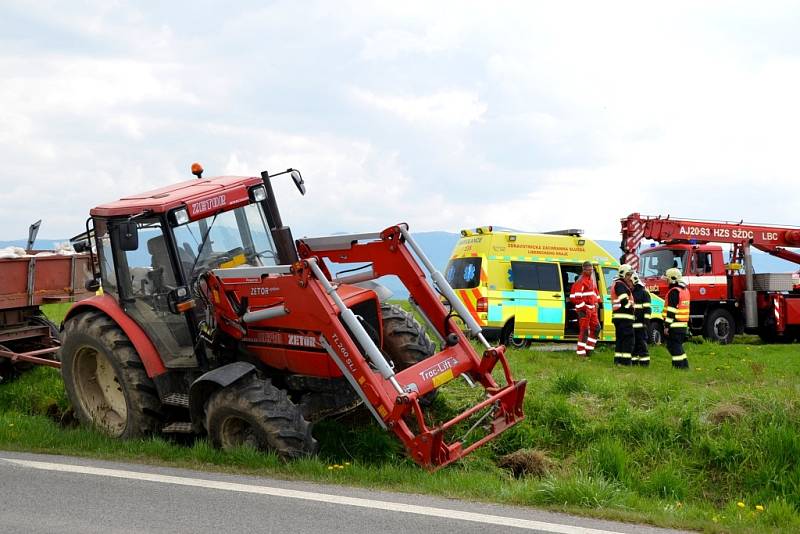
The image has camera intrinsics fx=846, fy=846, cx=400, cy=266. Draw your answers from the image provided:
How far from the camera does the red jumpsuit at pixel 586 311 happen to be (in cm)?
1550

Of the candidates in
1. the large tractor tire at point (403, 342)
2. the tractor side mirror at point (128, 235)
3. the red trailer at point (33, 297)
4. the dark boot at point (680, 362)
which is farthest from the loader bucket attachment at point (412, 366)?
the dark boot at point (680, 362)

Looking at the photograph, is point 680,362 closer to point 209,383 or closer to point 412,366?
point 412,366

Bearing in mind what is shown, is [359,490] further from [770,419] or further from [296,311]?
[770,419]

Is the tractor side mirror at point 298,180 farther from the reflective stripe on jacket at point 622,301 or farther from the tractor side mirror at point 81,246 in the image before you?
the reflective stripe on jacket at point 622,301

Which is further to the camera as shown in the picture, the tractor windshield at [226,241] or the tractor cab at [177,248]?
the tractor windshield at [226,241]

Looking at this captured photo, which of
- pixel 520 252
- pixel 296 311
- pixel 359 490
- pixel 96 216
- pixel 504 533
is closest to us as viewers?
pixel 504 533

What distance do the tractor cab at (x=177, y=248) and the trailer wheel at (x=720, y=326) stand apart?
607 inches

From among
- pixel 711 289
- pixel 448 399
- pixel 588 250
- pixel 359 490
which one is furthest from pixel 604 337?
pixel 359 490

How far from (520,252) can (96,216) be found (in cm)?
981

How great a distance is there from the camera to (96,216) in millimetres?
8438

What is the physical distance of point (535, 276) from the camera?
55.0ft

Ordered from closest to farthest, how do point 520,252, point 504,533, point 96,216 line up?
point 504,533
point 96,216
point 520,252

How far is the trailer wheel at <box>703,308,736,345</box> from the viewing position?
21.2 metres

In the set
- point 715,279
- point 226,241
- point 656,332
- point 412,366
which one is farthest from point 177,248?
point 715,279
